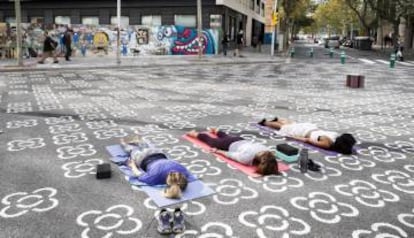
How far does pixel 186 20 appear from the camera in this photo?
33.7 meters

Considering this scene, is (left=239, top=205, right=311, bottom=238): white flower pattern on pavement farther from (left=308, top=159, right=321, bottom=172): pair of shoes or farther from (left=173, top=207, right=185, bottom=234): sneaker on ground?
(left=308, top=159, right=321, bottom=172): pair of shoes

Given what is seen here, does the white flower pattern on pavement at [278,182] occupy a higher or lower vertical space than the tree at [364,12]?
lower

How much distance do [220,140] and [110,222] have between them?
2911mm

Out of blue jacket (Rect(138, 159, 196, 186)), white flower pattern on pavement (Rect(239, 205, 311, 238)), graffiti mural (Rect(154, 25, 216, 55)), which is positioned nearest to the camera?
white flower pattern on pavement (Rect(239, 205, 311, 238))

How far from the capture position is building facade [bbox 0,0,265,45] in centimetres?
3309

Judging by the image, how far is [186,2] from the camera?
1300 inches

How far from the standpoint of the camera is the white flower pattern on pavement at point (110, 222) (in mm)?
4000

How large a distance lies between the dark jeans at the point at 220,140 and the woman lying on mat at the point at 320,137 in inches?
49.7

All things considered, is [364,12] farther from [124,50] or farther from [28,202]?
[28,202]

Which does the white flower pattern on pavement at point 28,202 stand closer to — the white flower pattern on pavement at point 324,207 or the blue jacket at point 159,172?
the blue jacket at point 159,172

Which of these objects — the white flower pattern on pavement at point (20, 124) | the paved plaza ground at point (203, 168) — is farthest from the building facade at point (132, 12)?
the white flower pattern on pavement at point (20, 124)

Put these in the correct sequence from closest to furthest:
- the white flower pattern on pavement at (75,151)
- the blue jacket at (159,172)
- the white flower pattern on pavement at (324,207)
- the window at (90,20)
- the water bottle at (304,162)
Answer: the white flower pattern on pavement at (324,207) → the blue jacket at (159,172) → the water bottle at (304,162) → the white flower pattern on pavement at (75,151) → the window at (90,20)

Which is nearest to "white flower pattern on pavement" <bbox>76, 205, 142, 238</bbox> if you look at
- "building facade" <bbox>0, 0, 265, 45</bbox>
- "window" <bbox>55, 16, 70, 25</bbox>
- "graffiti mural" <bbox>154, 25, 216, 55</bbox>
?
"graffiti mural" <bbox>154, 25, 216, 55</bbox>

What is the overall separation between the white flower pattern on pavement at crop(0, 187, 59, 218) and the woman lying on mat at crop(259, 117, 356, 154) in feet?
14.1
